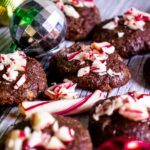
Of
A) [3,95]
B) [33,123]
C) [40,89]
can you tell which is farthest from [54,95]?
[33,123]

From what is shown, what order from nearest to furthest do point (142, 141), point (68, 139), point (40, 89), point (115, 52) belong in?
point (68, 139) < point (142, 141) < point (40, 89) < point (115, 52)

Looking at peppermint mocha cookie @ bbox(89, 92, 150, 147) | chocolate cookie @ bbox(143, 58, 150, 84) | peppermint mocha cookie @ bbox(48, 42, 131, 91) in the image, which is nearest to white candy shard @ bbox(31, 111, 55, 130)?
peppermint mocha cookie @ bbox(89, 92, 150, 147)

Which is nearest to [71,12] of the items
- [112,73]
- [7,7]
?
[7,7]

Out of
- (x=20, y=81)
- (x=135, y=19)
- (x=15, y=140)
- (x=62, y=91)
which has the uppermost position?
(x=15, y=140)

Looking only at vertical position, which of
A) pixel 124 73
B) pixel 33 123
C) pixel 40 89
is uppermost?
pixel 33 123

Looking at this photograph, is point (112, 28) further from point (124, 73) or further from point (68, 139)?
point (68, 139)

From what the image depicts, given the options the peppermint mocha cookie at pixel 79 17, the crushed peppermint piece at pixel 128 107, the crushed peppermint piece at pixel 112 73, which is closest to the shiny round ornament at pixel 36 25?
the peppermint mocha cookie at pixel 79 17

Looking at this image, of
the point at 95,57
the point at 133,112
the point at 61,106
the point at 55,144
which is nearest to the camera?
the point at 55,144

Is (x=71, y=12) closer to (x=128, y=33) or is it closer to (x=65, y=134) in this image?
(x=128, y=33)
